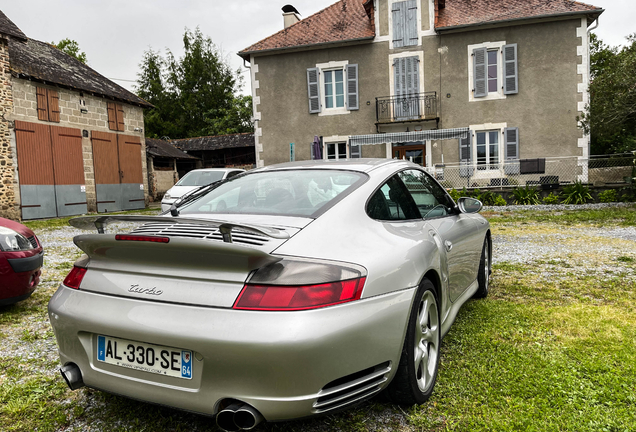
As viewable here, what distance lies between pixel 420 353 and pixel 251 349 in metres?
1.02

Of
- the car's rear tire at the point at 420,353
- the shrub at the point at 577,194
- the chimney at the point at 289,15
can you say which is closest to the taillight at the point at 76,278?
the car's rear tire at the point at 420,353

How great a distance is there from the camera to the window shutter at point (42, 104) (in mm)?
17516

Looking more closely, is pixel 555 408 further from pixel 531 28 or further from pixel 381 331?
pixel 531 28

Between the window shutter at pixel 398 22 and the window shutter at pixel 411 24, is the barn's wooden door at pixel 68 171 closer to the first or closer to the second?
the window shutter at pixel 398 22

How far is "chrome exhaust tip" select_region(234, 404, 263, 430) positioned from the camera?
5.68 ft

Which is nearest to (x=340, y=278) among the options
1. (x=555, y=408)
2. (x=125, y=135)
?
(x=555, y=408)

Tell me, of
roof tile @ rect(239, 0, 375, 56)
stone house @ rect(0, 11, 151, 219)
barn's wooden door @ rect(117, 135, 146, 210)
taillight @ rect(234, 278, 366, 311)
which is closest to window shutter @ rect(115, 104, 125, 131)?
stone house @ rect(0, 11, 151, 219)

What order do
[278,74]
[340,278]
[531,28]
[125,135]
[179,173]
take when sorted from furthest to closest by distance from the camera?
[179,173] → [125,135] → [278,74] → [531,28] → [340,278]

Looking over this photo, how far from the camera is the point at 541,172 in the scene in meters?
16.7

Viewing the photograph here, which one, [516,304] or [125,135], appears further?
[125,135]

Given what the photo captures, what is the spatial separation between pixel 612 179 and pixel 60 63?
73.2 feet

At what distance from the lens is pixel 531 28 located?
17.4m

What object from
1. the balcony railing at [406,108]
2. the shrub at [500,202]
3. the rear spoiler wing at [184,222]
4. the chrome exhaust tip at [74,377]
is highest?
the balcony railing at [406,108]

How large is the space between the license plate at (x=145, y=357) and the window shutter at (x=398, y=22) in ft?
61.4
